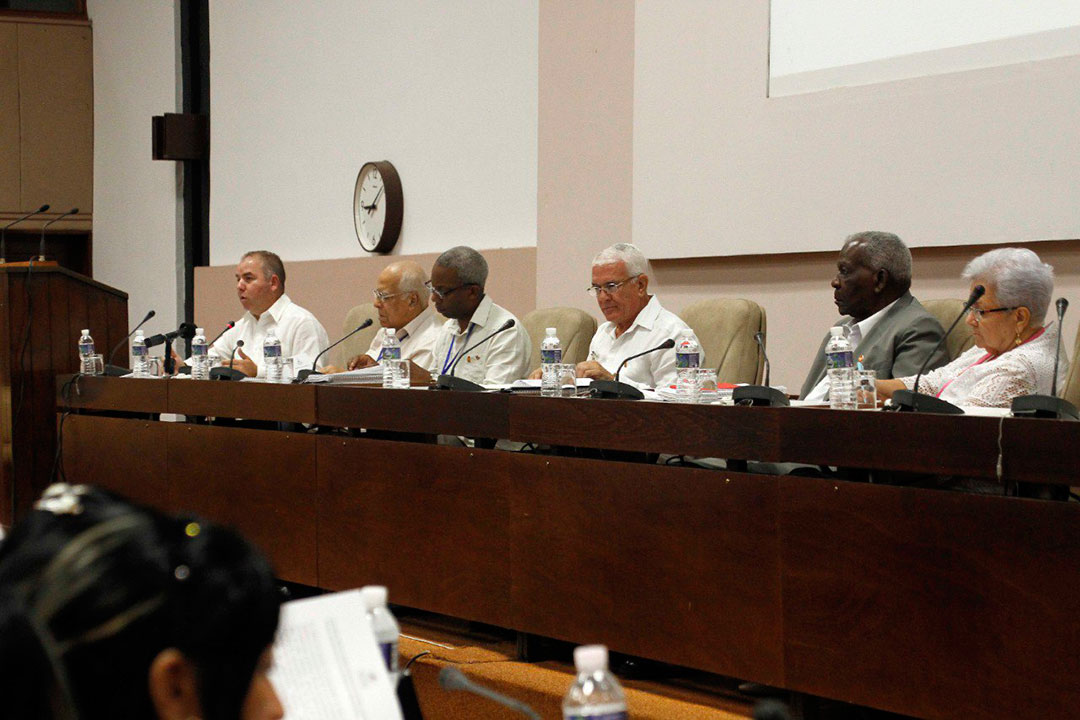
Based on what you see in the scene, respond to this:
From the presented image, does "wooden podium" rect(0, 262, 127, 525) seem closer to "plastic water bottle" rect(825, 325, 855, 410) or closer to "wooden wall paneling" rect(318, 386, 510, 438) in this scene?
"wooden wall paneling" rect(318, 386, 510, 438)

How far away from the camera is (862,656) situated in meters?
2.37

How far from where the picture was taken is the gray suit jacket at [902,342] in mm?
3453

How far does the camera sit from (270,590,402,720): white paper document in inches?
52.5

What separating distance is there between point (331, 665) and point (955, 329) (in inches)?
107

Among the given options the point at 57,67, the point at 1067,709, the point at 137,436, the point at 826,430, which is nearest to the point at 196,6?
the point at 57,67

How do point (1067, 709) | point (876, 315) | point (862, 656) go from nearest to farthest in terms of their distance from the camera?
point (1067, 709) < point (862, 656) < point (876, 315)

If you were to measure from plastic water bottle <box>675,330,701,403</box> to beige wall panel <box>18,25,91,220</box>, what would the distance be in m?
7.21

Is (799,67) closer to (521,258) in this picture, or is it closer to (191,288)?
(521,258)

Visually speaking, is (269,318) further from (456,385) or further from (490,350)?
(456,385)

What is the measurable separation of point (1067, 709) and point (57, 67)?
346 inches

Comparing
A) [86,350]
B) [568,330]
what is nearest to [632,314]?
[568,330]

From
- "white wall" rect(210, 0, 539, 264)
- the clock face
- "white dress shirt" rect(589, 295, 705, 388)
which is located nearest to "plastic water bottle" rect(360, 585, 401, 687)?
"white dress shirt" rect(589, 295, 705, 388)

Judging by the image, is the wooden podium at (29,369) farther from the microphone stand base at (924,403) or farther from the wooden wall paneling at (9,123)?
the microphone stand base at (924,403)

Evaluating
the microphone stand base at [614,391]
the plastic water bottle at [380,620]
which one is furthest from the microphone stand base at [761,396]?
the plastic water bottle at [380,620]
